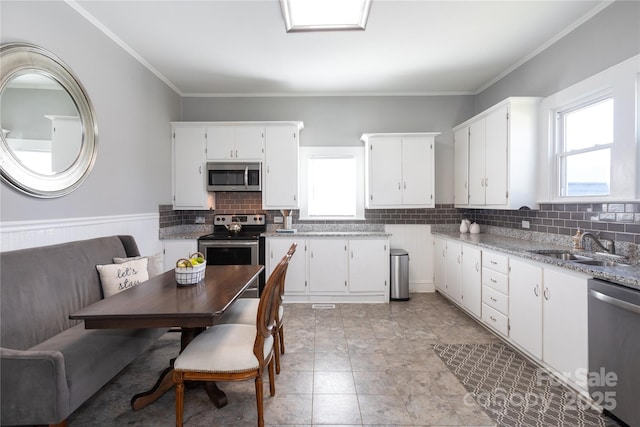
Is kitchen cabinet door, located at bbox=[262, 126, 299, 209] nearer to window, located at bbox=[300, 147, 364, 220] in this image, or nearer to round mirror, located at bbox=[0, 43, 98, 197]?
window, located at bbox=[300, 147, 364, 220]

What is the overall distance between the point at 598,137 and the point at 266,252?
353 centimetres

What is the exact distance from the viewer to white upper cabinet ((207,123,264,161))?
4078mm

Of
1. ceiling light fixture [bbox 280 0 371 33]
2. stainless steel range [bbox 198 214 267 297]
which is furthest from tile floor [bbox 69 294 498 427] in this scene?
ceiling light fixture [bbox 280 0 371 33]

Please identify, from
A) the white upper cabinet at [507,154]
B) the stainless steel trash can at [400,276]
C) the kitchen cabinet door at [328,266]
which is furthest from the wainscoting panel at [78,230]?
the white upper cabinet at [507,154]

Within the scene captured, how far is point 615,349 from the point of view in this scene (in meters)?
1.69

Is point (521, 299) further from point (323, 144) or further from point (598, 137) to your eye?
point (323, 144)

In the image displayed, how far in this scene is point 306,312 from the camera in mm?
3654

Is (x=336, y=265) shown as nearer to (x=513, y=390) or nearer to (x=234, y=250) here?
(x=234, y=250)

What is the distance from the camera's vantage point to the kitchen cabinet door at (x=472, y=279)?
3125 mm

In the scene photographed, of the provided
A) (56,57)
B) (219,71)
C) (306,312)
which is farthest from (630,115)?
(56,57)

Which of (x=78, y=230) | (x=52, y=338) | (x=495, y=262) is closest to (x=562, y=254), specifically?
(x=495, y=262)

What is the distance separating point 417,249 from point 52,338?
404 centimetres

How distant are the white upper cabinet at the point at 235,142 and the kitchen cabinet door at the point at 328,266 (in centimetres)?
146

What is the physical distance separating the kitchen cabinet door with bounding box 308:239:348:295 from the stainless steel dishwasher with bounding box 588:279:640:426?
2512 millimetres
